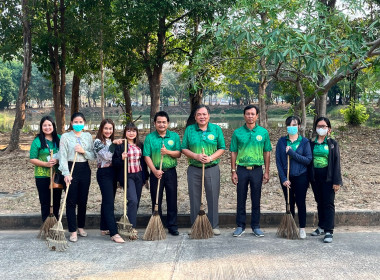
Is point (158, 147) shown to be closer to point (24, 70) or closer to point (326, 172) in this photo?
point (326, 172)

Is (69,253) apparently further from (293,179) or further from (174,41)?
(174,41)

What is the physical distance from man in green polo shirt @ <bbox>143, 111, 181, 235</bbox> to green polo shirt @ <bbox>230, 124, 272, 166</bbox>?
759mm

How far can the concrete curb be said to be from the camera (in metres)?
5.77

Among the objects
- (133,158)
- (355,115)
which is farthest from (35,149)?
(355,115)

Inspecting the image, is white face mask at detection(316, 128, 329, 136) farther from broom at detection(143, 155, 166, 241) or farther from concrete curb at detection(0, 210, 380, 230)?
broom at detection(143, 155, 166, 241)

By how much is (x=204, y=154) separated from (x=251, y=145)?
0.58 m

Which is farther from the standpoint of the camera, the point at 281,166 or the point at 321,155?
the point at 281,166

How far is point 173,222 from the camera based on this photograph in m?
5.43

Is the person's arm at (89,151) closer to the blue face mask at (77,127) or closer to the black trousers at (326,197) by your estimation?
the blue face mask at (77,127)

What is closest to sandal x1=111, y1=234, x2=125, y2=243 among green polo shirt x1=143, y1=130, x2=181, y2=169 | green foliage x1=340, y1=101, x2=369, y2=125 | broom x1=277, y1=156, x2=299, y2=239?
green polo shirt x1=143, y1=130, x2=181, y2=169

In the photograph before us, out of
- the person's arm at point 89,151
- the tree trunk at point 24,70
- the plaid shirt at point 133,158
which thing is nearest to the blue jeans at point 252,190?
the plaid shirt at point 133,158

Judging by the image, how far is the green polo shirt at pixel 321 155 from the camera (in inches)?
202

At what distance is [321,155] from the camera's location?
515cm

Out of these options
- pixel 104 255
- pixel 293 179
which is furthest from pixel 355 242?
pixel 104 255
